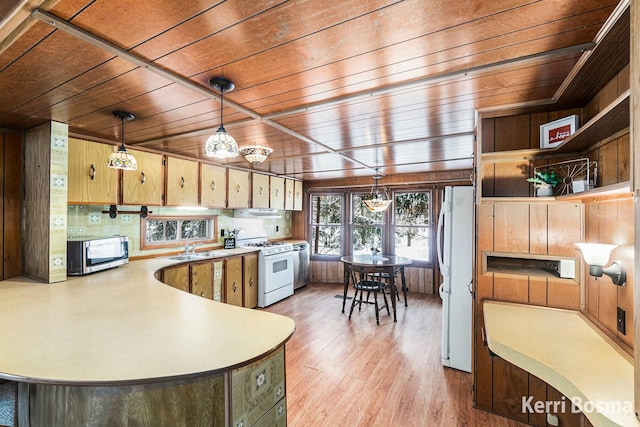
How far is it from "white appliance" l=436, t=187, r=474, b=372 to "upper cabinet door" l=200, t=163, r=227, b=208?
301cm

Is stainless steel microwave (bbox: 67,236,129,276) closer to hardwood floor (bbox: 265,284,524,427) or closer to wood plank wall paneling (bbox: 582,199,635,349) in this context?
hardwood floor (bbox: 265,284,524,427)

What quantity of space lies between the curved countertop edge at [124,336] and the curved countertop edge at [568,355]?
3.71 feet

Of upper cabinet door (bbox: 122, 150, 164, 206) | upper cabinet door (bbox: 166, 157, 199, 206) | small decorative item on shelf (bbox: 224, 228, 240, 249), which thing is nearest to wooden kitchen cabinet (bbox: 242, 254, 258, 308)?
small decorative item on shelf (bbox: 224, 228, 240, 249)

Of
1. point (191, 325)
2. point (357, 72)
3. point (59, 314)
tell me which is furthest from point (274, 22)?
point (59, 314)

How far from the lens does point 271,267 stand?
457cm

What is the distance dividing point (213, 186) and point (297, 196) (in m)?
2.20

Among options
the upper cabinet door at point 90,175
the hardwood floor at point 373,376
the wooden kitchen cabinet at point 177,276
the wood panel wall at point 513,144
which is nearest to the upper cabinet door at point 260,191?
the wooden kitchen cabinet at point 177,276

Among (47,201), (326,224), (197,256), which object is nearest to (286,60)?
(47,201)

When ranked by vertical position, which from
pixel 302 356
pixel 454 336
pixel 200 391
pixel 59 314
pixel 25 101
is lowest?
pixel 302 356

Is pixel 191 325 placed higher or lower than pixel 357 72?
lower

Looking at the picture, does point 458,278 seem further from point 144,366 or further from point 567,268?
point 144,366

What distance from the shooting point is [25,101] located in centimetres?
189

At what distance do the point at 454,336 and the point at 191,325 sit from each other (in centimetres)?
241

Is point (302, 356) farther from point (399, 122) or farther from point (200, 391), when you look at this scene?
point (399, 122)
